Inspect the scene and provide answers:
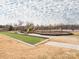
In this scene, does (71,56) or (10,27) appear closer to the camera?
(71,56)

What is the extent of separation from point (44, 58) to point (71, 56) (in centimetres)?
85

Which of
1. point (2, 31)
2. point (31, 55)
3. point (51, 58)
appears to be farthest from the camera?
point (2, 31)

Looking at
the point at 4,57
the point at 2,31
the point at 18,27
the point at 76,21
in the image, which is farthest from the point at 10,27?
the point at 4,57

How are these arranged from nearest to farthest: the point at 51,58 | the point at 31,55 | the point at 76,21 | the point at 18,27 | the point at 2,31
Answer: the point at 51,58
the point at 31,55
the point at 76,21
the point at 2,31
the point at 18,27

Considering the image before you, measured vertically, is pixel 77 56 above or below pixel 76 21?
below

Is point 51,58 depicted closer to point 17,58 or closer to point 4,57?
point 17,58

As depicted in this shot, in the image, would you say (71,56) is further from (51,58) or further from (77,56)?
(51,58)

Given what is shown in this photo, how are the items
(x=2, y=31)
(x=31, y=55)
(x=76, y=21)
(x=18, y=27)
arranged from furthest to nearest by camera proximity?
(x=18, y=27) → (x=2, y=31) → (x=76, y=21) → (x=31, y=55)

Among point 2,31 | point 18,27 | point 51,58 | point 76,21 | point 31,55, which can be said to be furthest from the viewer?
point 18,27

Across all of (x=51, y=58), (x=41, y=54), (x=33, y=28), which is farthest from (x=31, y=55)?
(x=33, y=28)

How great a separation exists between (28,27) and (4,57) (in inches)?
383

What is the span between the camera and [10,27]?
1270 centimetres

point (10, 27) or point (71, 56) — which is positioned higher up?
point (10, 27)

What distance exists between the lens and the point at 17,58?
5.01 meters
